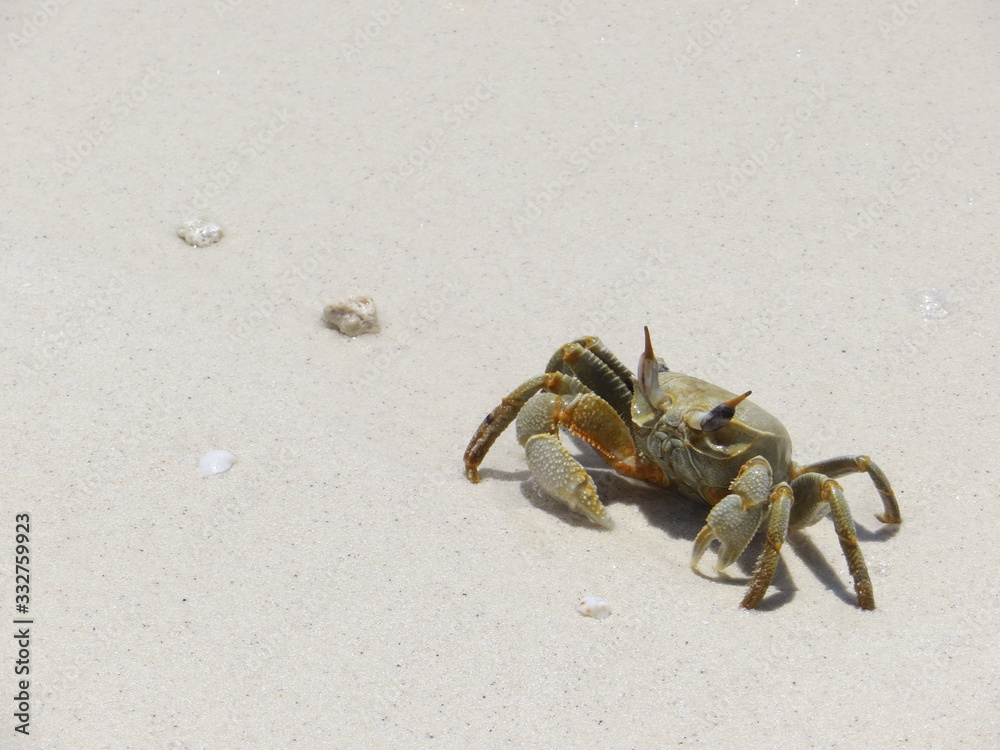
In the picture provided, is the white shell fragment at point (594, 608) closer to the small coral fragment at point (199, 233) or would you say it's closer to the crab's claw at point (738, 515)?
the crab's claw at point (738, 515)

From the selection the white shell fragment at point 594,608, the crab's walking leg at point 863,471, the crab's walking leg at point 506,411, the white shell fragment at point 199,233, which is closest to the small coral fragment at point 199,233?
the white shell fragment at point 199,233

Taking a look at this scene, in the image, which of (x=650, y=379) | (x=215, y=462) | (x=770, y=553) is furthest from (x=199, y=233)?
(x=770, y=553)

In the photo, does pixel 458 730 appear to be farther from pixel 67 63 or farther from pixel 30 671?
pixel 67 63

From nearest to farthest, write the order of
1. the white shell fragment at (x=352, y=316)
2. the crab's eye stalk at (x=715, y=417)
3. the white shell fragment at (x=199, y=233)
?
the crab's eye stalk at (x=715, y=417)
the white shell fragment at (x=352, y=316)
the white shell fragment at (x=199, y=233)

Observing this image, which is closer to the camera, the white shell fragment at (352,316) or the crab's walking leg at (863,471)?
the crab's walking leg at (863,471)

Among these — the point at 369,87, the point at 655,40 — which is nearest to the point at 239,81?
the point at 369,87
